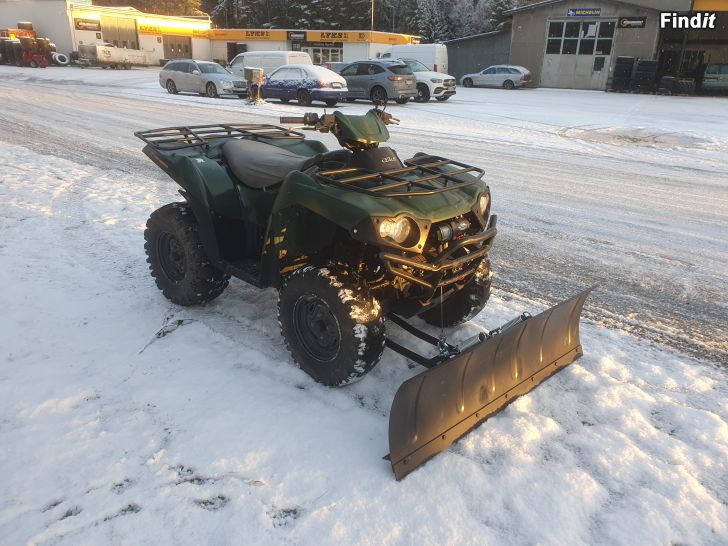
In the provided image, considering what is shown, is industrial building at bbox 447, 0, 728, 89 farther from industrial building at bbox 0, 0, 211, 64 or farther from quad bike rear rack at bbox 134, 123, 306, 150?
quad bike rear rack at bbox 134, 123, 306, 150

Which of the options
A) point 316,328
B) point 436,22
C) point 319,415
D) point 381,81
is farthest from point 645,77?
point 319,415

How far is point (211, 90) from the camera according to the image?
20.5m

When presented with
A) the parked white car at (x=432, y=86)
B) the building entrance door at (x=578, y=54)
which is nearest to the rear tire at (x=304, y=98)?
the parked white car at (x=432, y=86)

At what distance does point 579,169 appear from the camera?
9.64m

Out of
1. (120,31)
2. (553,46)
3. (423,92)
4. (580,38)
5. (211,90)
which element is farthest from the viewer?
(120,31)

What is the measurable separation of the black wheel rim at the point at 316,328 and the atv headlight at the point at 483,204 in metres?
1.15

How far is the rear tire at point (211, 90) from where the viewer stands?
20391 mm

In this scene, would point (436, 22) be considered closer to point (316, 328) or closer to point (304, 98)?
point (304, 98)

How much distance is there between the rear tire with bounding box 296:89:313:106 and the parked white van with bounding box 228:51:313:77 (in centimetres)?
557

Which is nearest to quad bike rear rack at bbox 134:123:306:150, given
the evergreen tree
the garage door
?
the garage door

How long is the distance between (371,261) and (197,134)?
2398mm

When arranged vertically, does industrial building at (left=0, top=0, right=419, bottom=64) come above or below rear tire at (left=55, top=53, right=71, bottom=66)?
above

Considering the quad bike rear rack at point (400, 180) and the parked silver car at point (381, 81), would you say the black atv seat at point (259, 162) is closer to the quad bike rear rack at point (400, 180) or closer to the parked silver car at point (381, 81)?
the quad bike rear rack at point (400, 180)

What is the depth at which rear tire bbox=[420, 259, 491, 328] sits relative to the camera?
143 inches
